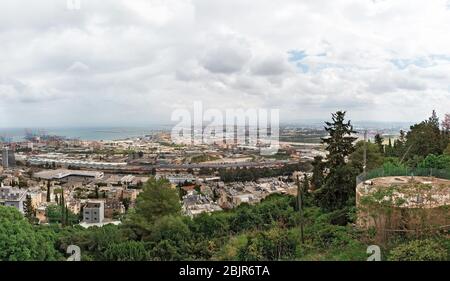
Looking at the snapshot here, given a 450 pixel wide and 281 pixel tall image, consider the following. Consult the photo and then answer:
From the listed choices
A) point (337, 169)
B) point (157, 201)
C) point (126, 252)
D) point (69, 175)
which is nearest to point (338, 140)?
point (337, 169)

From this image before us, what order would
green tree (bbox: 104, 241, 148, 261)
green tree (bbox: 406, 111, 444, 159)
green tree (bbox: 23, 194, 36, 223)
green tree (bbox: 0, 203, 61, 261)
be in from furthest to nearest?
green tree (bbox: 406, 111, 444, 159) < green tree (bbox: 23, 194, 36, 223) < green tree (bbox: 0, 203, 61, 261) < green tree (bbox: 104, 241, 148, 261)

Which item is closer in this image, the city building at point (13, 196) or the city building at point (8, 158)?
the city building at point (13, 196)

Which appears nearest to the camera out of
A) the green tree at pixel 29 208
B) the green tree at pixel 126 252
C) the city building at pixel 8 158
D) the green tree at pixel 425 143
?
the green tree at pixel 126 252

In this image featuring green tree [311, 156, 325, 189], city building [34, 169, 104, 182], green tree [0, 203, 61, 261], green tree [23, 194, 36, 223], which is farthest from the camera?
city building [34, 169, 104, 182]

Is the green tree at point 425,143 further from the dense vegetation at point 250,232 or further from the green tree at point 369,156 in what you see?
the dense vegetation at point 250,232

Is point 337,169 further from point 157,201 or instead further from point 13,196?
point 13,196

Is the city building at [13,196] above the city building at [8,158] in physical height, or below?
below

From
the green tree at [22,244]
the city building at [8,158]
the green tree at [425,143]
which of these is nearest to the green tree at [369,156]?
the green tree at [425,143]

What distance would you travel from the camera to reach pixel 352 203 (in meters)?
5.47

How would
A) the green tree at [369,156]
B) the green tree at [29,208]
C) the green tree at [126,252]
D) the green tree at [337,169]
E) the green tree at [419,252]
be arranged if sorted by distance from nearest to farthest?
the green tree at [419,252]
the green tree at [126,252]
the green tree at [337,169]
the green tree at [369,156]
the green tree at [29,208]

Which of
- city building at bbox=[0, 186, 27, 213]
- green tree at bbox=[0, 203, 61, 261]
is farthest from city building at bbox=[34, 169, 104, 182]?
green tree at bbox=[0, 203, 61, 261]

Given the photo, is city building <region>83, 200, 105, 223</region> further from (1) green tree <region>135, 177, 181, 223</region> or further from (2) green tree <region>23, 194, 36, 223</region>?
(1) green tree <region>135, 177, 181, 223</region>
